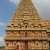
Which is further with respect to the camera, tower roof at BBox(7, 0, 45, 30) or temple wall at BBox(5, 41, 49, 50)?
tower roof at BBox(7, 0, 45, 30)

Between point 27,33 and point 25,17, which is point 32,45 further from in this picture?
point 25,17

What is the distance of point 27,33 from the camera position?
2419 inches

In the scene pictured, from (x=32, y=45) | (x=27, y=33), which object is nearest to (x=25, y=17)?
(x=27, y=33)

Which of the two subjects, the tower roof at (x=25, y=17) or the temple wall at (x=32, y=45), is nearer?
the temple wall at (x=32, y=45)

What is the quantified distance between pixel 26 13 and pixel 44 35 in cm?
651

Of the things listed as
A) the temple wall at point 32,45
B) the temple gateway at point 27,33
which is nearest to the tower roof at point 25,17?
the temple gateway at point 27,33

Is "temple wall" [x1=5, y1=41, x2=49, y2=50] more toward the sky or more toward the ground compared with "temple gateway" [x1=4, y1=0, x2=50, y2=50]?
more toward the ground

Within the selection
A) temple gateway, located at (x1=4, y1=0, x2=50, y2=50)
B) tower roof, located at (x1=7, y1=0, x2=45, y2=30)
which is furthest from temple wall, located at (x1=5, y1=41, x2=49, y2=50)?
tower roof, located at (x1=7, y1=0, x2=45, y2=30)

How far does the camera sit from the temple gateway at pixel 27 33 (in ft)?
199

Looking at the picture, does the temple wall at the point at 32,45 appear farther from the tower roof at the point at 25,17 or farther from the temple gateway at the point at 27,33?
the tower roof at the point at 25,17

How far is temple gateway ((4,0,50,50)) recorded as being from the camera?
60.8m

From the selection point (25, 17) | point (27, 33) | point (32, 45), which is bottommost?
point (32, 45)

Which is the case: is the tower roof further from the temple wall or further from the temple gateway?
the temple wall

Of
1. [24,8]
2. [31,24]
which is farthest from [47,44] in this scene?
[24,8]
